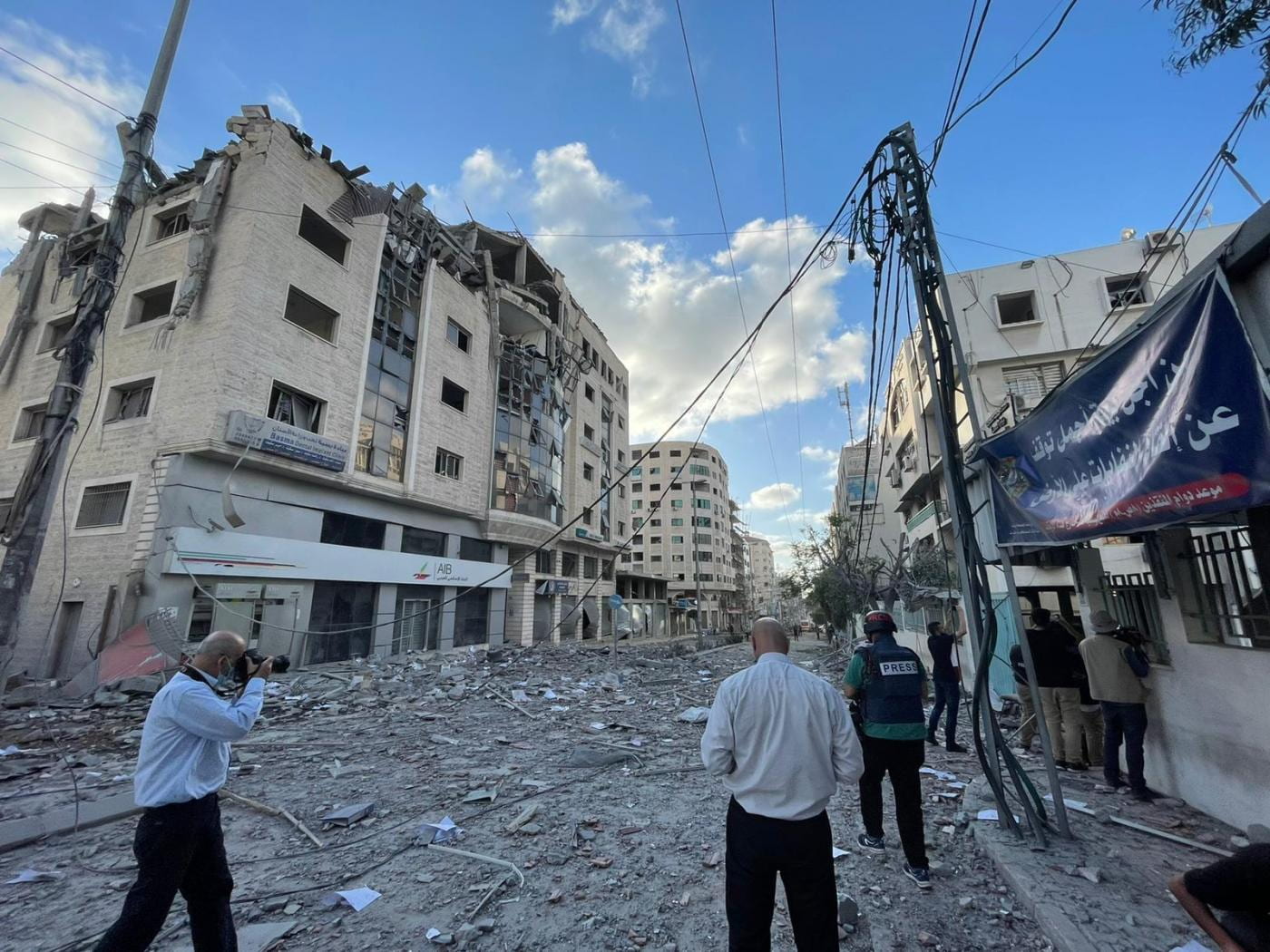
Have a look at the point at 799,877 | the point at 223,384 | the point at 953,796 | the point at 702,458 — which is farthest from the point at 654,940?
the point at 702,458

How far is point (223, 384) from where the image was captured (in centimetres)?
1288

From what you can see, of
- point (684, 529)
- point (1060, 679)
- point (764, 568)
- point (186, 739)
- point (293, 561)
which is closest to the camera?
point (186, 739)

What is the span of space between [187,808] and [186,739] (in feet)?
1.02

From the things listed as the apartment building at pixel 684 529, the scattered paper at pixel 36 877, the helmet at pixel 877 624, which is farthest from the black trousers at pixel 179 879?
the apartment building at pixel 684 529

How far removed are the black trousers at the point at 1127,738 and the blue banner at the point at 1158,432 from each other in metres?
2.32

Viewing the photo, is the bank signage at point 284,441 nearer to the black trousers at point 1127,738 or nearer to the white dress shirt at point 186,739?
the white dress shirt at point 186,739

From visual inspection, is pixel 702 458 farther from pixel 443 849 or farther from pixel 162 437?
pixel 443 849

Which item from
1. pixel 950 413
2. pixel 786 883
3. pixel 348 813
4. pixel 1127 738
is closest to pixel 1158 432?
pixel 950 413

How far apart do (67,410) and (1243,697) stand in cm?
1163

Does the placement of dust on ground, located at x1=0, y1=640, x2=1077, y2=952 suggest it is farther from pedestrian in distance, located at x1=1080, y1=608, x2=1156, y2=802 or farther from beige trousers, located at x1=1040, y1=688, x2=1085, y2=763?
pedestrian in distance, located at x1=1080, y1=608, x2=1156, y2=802

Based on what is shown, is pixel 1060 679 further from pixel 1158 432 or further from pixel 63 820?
pixel 63 820

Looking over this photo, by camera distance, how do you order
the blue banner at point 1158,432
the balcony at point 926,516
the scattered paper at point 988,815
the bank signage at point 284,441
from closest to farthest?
1. the blue banner at point 1158,432
2. the scattered paper at point 988,815
3. the bank signage at point 284,441
4. the balcony at point 926,516

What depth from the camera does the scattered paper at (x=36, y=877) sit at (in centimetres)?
365

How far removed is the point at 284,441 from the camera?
13.8 metres
